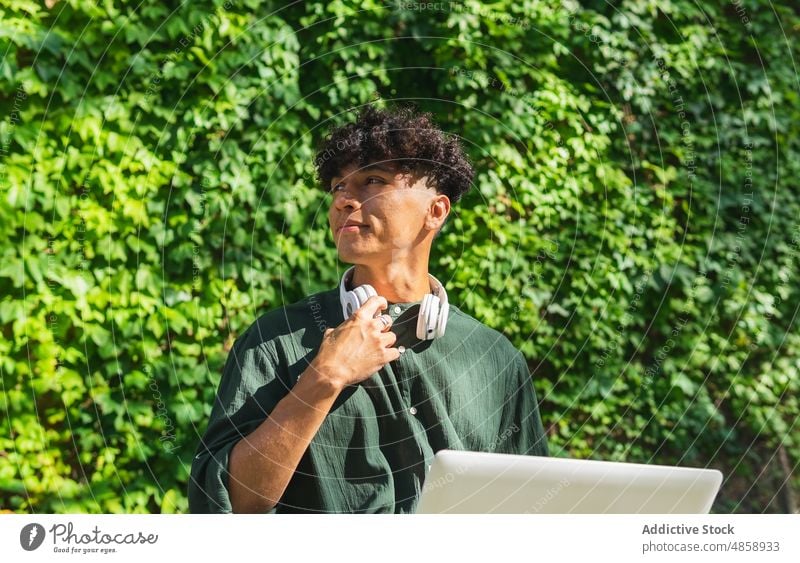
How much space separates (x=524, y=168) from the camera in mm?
3742

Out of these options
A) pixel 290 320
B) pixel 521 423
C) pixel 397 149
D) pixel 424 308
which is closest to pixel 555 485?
pixel 521 423

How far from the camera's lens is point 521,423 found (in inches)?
92.9

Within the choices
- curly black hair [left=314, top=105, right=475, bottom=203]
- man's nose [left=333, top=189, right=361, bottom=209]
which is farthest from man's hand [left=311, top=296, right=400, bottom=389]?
curly black hair [left=314, top=105, right=475, bottom=203]

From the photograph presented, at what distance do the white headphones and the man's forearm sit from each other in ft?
0.88

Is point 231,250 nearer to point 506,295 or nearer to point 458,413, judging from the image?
point 506,295

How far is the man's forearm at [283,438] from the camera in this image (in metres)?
2.07

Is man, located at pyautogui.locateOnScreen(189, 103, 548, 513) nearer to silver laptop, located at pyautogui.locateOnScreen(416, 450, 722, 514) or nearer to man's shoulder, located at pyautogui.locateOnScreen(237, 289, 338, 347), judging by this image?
man's shoulder, located at pyautogui.locateOnScreen(237, 289, 338, 347)

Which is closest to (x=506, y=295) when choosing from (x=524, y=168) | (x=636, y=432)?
(x=524, y=168)

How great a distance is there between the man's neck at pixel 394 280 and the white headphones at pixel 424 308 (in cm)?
3

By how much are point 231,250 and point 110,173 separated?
0.53m

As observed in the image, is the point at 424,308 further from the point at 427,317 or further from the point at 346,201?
the point at 346,201

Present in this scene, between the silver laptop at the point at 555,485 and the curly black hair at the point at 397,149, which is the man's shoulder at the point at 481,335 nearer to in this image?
the curly black hair at the point at 397,149

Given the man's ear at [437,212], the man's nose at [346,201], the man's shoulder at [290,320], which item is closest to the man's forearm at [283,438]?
the man's shoulder at [290,320]

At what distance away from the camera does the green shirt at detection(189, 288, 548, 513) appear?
2.19 metres
